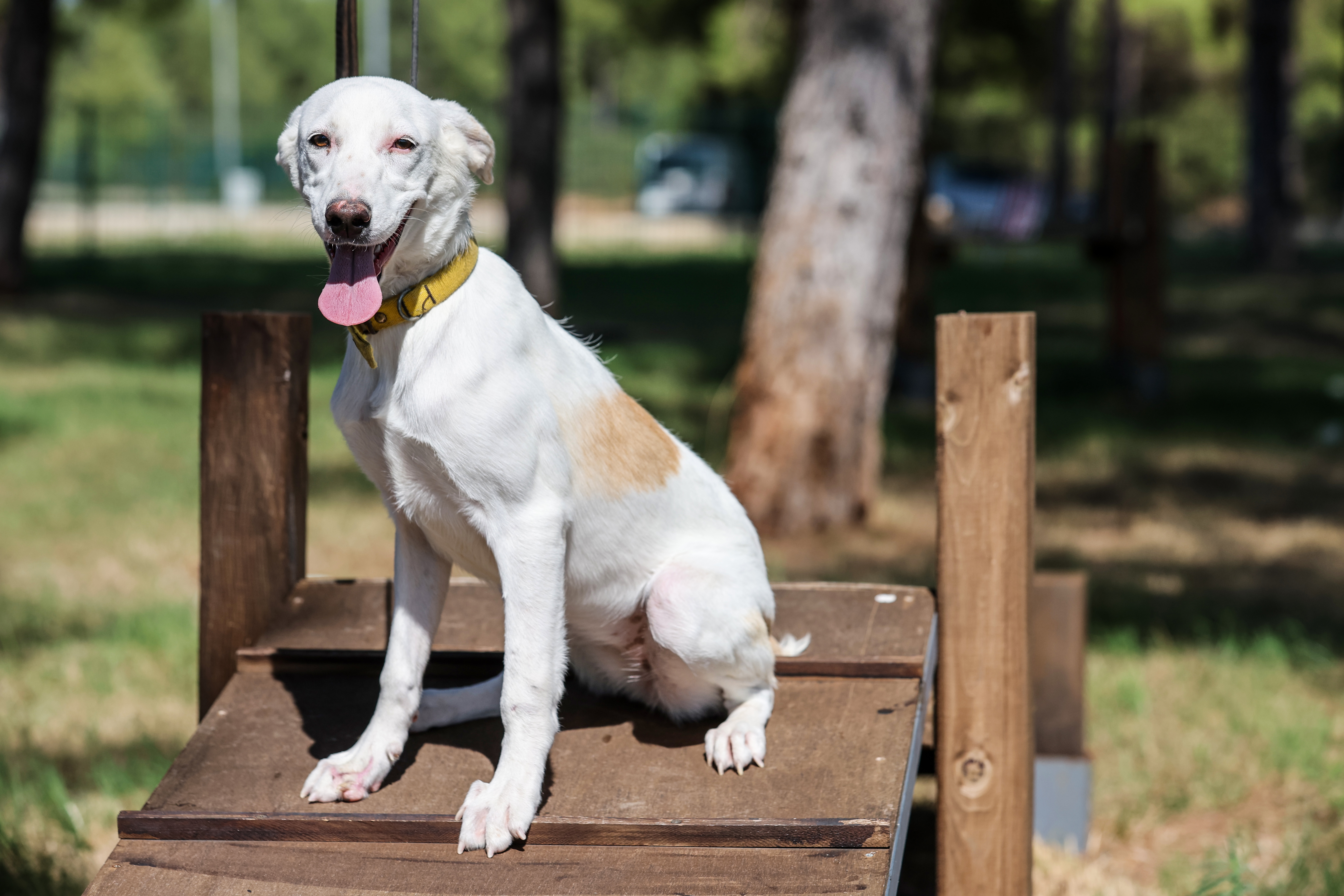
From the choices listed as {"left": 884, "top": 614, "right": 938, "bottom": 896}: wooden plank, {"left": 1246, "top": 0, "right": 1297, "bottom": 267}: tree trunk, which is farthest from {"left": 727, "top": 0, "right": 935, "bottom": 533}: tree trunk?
{"left": 1246, "top": 0, "right": 1297, "bottom": 267}: tree trunk

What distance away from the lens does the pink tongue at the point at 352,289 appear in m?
2.36

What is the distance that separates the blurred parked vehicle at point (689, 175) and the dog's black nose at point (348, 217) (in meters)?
26.0

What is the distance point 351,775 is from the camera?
8.98 feet

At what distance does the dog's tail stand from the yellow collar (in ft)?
3.99

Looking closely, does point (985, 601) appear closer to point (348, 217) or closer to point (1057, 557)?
point (348, 217)

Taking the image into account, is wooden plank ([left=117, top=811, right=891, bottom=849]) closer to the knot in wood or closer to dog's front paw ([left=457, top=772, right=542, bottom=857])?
dog's front paw ([left=457, top=772, right=542, bottom=857])

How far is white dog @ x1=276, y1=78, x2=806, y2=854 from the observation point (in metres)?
2.41

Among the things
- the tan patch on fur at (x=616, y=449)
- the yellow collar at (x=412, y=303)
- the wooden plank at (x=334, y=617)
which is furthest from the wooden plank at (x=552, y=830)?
the yellow collar at (x=412, y=303)

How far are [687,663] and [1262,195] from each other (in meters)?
18.8

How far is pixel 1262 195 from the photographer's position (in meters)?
19.2

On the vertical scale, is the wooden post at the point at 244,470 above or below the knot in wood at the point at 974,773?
above

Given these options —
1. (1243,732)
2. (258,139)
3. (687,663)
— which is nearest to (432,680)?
(687,663)

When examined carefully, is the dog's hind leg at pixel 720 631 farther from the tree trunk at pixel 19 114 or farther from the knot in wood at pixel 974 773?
the tree trunk at pixel 19 114

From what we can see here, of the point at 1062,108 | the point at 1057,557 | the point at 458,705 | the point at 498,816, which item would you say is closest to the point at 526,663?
the point at 498,816
